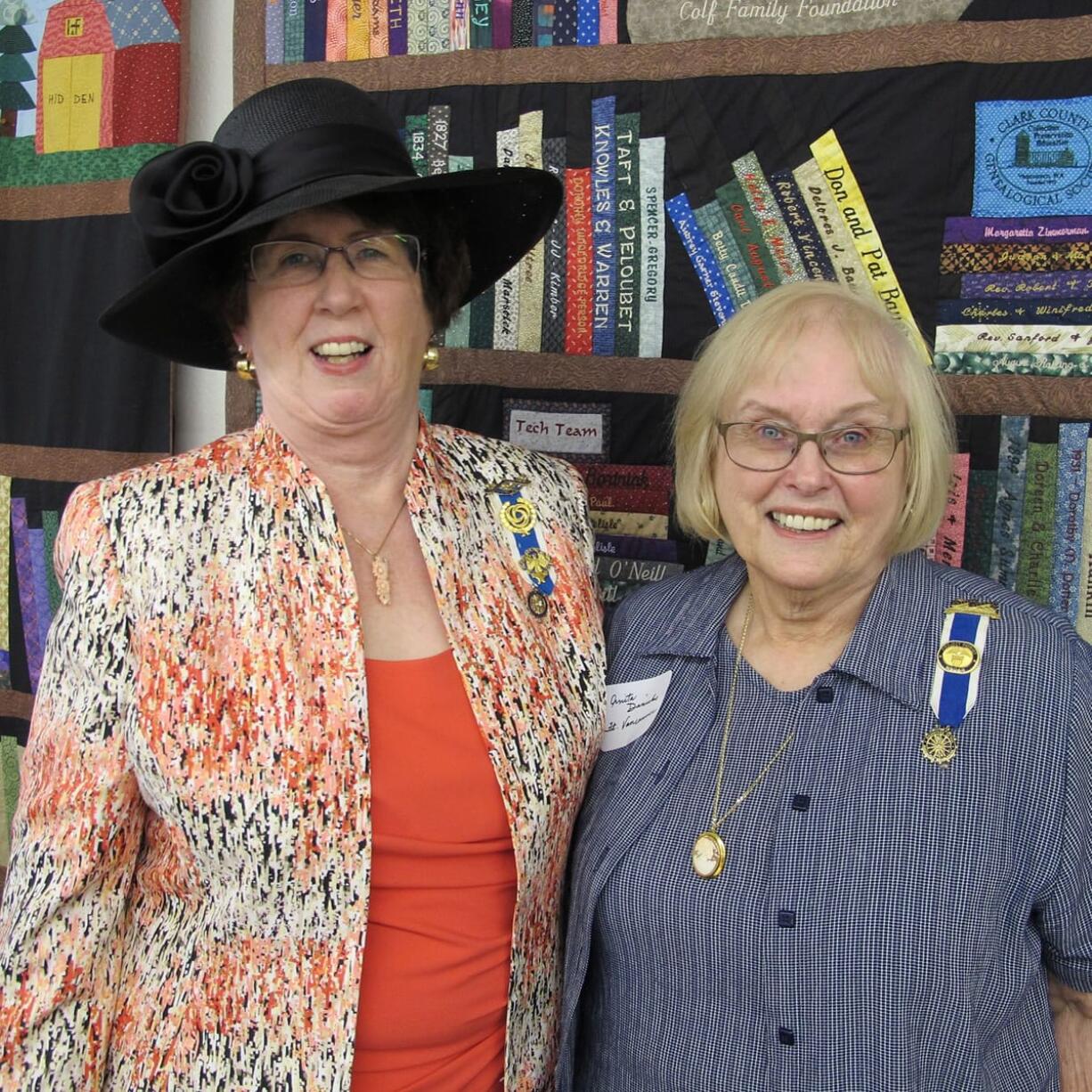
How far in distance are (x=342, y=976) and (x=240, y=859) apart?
7.8 inches

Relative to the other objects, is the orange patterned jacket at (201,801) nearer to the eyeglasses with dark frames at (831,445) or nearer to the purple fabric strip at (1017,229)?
the eyeglasses with dark frames at (831,445)

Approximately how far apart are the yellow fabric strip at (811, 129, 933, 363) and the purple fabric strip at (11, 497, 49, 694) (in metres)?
1.93

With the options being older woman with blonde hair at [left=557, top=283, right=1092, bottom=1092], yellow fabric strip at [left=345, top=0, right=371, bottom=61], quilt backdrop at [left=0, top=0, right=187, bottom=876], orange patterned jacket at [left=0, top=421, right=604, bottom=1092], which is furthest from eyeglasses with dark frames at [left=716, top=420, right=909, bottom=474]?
quilt backdrop at [left=0, top=0, right=187, bottom=876]

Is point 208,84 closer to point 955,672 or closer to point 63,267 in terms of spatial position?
point 63,267

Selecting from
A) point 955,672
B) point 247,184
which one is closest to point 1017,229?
point 955,672

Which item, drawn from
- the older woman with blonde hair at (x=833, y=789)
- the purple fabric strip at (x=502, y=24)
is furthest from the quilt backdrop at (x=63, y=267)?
the older woman with blonde hair at (x=833, y=789)

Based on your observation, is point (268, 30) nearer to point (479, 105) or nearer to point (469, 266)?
point (479, 105)

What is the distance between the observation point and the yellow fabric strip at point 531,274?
2.33 metres

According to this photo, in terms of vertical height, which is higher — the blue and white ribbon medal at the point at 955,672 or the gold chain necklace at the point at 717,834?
the blue and white ribbon medal at the point at 955,672

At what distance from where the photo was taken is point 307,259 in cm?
162

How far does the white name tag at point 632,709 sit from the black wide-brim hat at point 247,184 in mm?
764

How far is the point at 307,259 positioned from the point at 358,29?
3.45 feet

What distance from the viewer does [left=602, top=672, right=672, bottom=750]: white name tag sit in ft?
5.77

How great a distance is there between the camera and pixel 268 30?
2.48 meters
